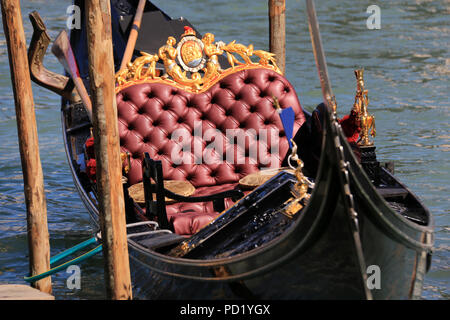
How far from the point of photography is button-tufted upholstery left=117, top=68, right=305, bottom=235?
462 cm

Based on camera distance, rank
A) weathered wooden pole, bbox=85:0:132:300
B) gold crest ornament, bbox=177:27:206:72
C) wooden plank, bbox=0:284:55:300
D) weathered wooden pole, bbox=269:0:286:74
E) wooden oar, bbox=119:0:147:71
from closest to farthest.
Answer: weathered wooden pole, bbox=85:0:132:300 < wooden plank, bbox=0:284:55:300 < gold crest ornament, bbox=177:27:206:72 < wooden oar, bbox=119:0:147:71 < weathered wooden pole, bbox=269:0:286:74

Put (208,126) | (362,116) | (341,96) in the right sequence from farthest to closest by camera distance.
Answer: (341,96) < (208,126) < (362,116)

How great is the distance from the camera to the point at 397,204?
3613 mm

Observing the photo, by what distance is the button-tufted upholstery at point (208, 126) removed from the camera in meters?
4.62

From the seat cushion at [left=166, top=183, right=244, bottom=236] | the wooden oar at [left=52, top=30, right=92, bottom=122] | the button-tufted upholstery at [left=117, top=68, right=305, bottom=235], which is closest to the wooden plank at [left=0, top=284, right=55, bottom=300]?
the seat cushion at [left=166, top=183, right=244, bottom=236]

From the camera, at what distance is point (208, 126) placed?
4711mm

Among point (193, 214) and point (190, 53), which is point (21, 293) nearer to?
point (193, 214)

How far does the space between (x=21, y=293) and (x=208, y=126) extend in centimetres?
155

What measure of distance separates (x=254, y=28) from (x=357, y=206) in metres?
10.6

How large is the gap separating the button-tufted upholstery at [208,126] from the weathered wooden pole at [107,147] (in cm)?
120

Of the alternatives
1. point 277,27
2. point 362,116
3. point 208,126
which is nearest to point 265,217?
point 362,116

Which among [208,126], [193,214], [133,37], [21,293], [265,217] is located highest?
[133,37]

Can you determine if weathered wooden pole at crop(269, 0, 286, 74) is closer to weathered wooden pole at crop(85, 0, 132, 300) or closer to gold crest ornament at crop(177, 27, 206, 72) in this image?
gold crest ornament at crop(177, 27, 206, 72)
